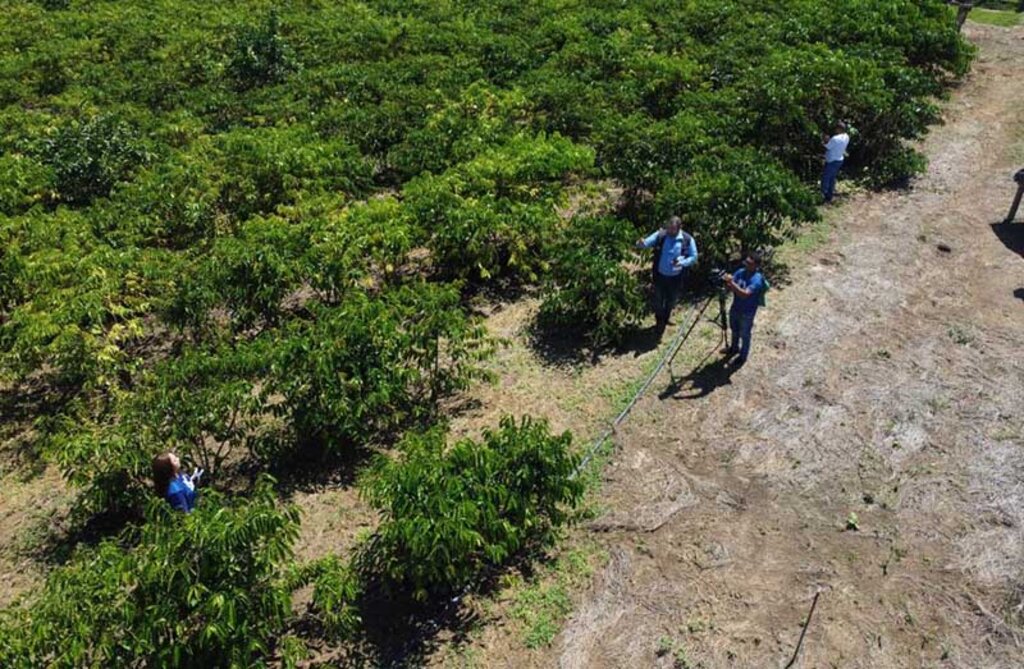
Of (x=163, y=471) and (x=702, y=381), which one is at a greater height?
(x=163, y=471)

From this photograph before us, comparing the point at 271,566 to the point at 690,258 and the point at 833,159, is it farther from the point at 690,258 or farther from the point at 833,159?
the point at 833,159

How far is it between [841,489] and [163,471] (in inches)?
276

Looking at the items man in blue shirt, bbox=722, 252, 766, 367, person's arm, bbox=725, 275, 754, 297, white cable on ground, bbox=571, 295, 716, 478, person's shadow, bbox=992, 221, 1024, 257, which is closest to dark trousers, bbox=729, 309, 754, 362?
man in blue shirt, bbox=722, 252, 766, 367

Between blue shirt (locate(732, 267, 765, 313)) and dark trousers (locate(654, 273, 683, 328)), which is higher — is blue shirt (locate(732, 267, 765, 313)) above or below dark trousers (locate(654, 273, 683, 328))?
above

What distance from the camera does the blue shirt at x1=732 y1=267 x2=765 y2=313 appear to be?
34.2 feet

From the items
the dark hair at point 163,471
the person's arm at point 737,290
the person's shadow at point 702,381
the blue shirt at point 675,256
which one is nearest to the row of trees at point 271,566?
the dark hair at point 163,471

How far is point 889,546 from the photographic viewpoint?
27.5 feet

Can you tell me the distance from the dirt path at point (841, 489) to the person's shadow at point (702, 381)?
0.05 metres

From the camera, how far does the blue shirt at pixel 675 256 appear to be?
11.2 meters

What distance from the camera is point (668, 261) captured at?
11.3 m

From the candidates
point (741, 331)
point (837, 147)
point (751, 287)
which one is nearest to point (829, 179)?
point (837, 147)

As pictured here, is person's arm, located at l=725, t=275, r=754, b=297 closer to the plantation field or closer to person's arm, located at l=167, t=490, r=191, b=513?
the plantation field

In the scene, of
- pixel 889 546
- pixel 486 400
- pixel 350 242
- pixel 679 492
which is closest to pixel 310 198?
pixel 350 242

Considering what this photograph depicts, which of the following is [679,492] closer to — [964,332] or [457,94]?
[964,332]
